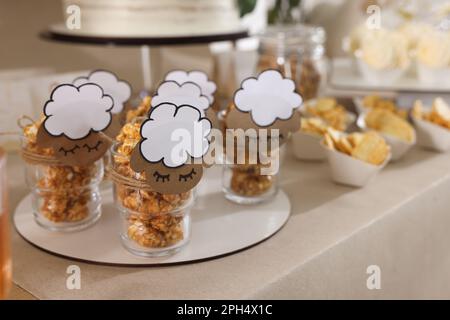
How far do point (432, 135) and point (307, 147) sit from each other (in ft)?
0.89

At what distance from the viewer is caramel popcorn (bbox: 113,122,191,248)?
62cm

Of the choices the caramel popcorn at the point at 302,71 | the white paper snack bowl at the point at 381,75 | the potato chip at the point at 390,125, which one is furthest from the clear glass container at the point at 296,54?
the potato chip at the point at 390,125

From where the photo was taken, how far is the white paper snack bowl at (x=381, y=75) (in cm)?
129

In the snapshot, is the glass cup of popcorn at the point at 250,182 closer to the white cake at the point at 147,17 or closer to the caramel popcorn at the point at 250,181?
the caramel popcorn at the point at 250,181

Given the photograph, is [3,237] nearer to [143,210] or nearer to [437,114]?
[143,210]

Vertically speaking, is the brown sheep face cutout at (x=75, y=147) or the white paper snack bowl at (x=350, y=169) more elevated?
the brown sheep face cutout at (x=75, y=147)

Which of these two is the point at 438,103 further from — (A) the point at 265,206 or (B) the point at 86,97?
(B) the point at 86,97

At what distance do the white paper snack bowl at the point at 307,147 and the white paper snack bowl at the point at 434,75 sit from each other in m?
0.44

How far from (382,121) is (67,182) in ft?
2.06

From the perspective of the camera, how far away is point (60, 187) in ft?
2.31

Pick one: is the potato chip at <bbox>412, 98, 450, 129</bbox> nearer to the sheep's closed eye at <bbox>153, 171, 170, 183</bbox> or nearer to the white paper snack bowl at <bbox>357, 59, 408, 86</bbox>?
the white paper snack bowl at <bbox>357, 59, 408, 86</bbox>

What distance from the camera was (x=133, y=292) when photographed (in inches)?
23.0
